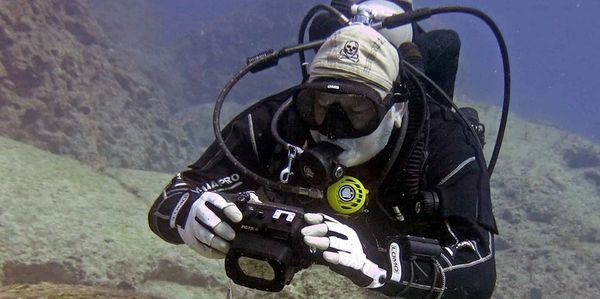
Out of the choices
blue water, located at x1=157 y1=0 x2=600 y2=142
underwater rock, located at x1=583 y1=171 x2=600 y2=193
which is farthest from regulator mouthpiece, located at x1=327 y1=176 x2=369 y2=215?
blue water, located at x1=157 y1=0 x2=600 y2=142

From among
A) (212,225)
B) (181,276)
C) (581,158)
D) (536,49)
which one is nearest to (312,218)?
(212,225)

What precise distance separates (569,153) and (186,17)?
36211 mm

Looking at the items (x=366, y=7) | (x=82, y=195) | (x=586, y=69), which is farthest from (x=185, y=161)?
(x=586, y=69)

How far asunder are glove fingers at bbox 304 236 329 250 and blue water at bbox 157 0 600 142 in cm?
2406

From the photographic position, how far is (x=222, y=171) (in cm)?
276

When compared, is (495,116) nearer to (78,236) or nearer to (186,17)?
(78,236)

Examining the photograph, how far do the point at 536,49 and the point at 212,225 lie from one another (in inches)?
4368

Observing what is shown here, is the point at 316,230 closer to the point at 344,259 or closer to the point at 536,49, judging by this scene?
the point at 344,259

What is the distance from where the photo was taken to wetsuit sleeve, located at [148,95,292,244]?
97.7 inches

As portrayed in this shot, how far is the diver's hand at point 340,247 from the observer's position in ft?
5.73

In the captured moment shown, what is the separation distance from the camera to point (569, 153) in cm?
1495

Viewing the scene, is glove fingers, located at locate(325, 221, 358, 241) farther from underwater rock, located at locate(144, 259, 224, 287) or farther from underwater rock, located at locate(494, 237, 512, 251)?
underwater rock, located at locate(494, 237, 512, 251)

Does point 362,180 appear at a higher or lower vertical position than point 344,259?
higher

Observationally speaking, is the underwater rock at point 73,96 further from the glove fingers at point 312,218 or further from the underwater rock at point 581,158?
the underwater rock at point 581,158
